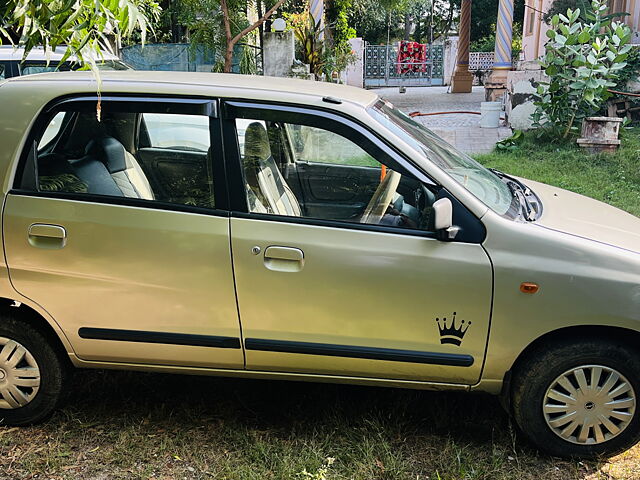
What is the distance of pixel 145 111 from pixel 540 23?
1839cm

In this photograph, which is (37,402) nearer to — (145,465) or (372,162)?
(145,465)

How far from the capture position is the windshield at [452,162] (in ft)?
10.8

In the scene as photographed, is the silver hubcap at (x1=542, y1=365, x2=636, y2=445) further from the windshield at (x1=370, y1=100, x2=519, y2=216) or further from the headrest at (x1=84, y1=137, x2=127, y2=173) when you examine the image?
the headrest at (x1=84, y1=137, x2=127, y2=173)

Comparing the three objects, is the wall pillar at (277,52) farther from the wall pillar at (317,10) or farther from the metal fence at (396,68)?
the metal fence at (396,68)

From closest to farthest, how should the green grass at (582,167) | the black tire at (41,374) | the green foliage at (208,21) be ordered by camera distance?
the black tire at (41,374), the green grass at (582,167), the green foliage at (208,21)

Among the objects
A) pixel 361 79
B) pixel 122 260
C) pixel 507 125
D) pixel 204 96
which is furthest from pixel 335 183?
pixel 361 79

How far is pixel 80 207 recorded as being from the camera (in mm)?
3193

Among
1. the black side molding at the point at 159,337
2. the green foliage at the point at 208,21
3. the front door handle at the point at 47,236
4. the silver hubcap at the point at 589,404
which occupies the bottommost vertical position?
the silver hubcap at the point at 589,404

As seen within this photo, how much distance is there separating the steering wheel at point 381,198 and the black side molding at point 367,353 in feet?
1.96

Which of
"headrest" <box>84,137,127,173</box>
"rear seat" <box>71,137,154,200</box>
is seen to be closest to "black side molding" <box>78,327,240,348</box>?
"rear seat" <box>71,137,154,200</box>

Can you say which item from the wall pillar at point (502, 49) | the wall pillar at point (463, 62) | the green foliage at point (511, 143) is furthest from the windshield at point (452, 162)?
the wall pillar at point (463, 62)

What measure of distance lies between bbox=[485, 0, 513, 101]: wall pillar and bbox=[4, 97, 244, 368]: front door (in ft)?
49.3

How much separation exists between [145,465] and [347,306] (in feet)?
3.98

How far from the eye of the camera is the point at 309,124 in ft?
10.6
